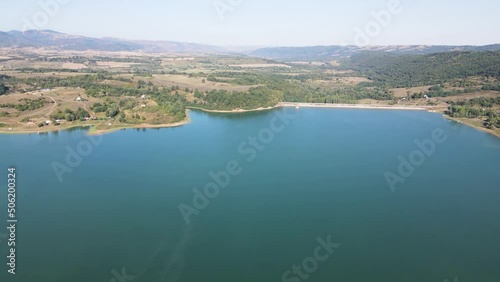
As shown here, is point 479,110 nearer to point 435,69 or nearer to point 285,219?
point 435,69

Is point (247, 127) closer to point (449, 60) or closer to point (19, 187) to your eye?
point (19, 187)

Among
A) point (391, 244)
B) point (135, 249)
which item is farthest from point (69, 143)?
point (391, 244)

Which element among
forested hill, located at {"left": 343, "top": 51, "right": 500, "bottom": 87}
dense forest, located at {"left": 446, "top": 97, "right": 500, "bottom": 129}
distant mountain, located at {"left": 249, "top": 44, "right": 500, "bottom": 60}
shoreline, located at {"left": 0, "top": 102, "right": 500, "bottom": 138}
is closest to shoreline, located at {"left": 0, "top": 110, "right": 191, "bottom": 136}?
shoreline, located at {"left": 0, "top": 102, "right": 500, "bottom": 138}

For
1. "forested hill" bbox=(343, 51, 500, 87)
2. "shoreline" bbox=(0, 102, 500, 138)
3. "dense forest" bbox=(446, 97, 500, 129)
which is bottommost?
"shoreline" bbox=(0, 102, 500, 138)

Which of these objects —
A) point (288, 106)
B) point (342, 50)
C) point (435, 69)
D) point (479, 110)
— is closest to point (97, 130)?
point (288, 106)

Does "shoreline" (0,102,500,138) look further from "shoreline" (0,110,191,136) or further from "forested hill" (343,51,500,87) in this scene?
"forested hill" (343,51,500,87)

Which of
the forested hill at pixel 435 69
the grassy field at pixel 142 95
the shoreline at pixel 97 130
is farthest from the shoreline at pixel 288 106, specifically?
the forested hill at pixel 435 69

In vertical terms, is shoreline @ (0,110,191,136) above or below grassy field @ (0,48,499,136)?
below

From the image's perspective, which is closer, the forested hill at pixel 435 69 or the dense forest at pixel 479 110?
the dense forest at pixel 479 110

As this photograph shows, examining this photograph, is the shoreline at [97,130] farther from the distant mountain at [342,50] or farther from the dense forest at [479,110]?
the distant mountain at [342,50]
